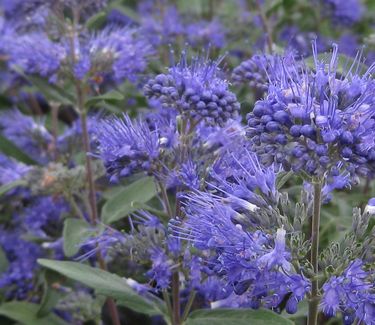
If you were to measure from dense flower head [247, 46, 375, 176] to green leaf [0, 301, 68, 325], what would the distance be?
131 centimetres

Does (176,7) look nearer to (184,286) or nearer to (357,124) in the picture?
(184,286)

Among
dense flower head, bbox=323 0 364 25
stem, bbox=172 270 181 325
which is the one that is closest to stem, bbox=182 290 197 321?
stem, bbox=172 270 181 325

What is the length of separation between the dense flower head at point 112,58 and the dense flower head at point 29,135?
45 centimetres

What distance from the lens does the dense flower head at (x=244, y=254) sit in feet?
5.32

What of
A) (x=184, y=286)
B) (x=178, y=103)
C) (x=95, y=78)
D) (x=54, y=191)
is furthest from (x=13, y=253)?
(x=178, y=103)

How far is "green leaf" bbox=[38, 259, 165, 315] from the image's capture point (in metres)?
2.09

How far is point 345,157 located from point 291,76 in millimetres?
281

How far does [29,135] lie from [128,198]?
2.93 feet

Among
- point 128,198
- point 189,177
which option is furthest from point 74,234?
point 189,177

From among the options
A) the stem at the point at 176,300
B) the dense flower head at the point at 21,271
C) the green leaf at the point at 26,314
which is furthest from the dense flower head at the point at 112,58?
the stem at the point at 176,300

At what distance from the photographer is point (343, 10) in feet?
12.5

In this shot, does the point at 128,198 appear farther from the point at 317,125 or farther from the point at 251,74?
the point at 317,125

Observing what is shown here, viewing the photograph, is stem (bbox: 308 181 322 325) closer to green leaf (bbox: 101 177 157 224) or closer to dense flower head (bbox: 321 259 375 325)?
dense flower head (bbox: 321 259 375 325)

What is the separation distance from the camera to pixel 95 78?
2.88 meters
